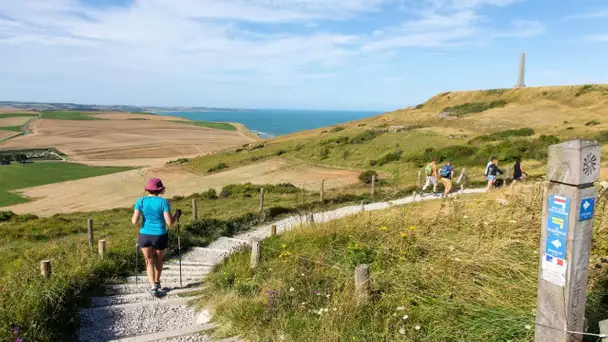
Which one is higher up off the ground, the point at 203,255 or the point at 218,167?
the point at 203,255

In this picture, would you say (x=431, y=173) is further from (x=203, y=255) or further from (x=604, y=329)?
(x=604, y=329)

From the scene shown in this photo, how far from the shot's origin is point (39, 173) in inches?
2286

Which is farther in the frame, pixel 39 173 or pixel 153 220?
pixel 39 173

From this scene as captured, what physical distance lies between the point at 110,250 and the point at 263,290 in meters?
4.61

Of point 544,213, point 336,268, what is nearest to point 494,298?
point 544,213

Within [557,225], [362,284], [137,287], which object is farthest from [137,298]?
[557,225]

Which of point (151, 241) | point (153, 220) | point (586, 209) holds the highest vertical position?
point (586, 209)

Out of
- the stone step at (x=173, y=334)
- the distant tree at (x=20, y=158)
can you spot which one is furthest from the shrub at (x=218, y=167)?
the stone step at (x=173, y=334)

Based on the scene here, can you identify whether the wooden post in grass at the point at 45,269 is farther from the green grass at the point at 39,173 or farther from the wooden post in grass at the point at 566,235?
the green grass at the point at 39,173

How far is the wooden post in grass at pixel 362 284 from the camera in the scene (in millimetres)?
4562

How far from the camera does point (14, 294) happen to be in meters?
4.99

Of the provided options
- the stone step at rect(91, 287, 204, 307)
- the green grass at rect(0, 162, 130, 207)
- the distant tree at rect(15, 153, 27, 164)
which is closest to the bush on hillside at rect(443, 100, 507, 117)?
the green grass at rect(0, 162, 130, 207)

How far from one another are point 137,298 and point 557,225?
5411 mm

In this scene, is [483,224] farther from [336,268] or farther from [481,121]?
[481,121]
